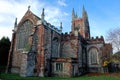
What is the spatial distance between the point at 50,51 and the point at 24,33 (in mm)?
7063

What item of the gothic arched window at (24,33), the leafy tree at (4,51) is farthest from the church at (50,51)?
the leafy tree at (4,51)

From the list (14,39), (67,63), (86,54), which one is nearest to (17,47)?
(14,39)

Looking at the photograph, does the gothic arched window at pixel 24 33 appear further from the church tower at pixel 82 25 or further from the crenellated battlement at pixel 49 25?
the church tower at pixel 82 25

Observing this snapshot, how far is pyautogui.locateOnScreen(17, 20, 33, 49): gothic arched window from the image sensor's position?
109 feet

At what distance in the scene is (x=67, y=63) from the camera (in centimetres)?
2977

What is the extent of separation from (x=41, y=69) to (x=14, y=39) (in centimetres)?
1157

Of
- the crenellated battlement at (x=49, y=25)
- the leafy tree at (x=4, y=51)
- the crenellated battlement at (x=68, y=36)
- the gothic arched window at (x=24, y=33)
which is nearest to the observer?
the crenellated battlement at (x=49, y=25)

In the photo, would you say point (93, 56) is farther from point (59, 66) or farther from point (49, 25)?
point (49, 25)

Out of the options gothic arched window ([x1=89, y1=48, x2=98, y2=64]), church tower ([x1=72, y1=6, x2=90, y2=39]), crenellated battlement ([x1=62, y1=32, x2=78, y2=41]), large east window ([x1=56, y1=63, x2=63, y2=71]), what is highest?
church tower ([x1=72, y1=6, x2=90, y2=39])

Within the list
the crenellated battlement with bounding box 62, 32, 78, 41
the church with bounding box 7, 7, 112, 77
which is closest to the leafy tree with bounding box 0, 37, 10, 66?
the church with bounding box 7, 7, 112, 77

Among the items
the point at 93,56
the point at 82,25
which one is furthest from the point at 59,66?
the point at 82,25

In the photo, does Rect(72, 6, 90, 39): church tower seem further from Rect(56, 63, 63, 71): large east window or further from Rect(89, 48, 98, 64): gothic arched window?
Rect(56, 63, 63, 71): large east window

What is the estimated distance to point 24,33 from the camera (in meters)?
34.2

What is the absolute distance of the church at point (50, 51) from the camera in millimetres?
28828
